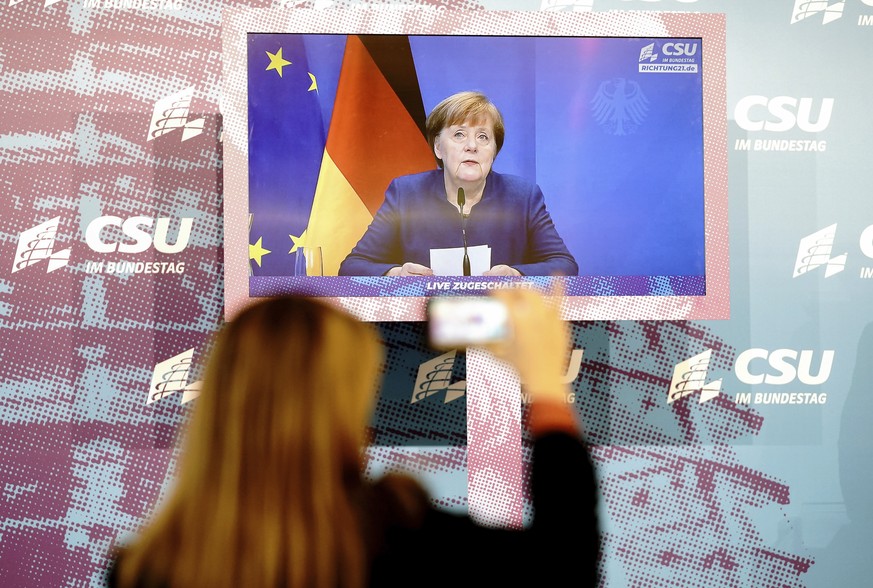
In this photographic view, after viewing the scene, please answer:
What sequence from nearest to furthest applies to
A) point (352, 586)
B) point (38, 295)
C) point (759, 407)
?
point (352, 586) < point (38, 295) < point (759, 407)

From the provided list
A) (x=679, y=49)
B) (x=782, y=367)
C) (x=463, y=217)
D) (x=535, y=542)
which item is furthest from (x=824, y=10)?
(x=535, y=542)

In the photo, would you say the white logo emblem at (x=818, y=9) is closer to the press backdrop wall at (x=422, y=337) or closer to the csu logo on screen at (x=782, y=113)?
the press backdrop wall at (x=422, y=337)

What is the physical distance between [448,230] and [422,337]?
1.62 feet

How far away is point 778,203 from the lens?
3.19 m

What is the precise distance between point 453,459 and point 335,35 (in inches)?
54.4

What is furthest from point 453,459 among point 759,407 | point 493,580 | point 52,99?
point 493,580

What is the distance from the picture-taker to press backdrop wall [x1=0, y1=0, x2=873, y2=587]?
9.68 ft

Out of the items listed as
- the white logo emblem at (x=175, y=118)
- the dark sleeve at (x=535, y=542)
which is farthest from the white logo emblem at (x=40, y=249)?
the dark sleeve at (x=535, y=542)

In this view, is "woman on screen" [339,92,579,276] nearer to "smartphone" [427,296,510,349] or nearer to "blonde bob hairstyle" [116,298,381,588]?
"smartphone" [427,296,510,349]

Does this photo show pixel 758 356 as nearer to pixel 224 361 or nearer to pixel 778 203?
pixel 778 203

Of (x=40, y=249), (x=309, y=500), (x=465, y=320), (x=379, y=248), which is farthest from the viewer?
(x=40, y=249)

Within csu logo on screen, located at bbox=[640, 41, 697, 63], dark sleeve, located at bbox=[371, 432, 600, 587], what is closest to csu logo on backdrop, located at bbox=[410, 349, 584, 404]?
csu logo on screen, located at bbox=[640, 41, 697, 63]

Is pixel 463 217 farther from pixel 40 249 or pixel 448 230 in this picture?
pixel 40 249

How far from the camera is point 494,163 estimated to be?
272cm
